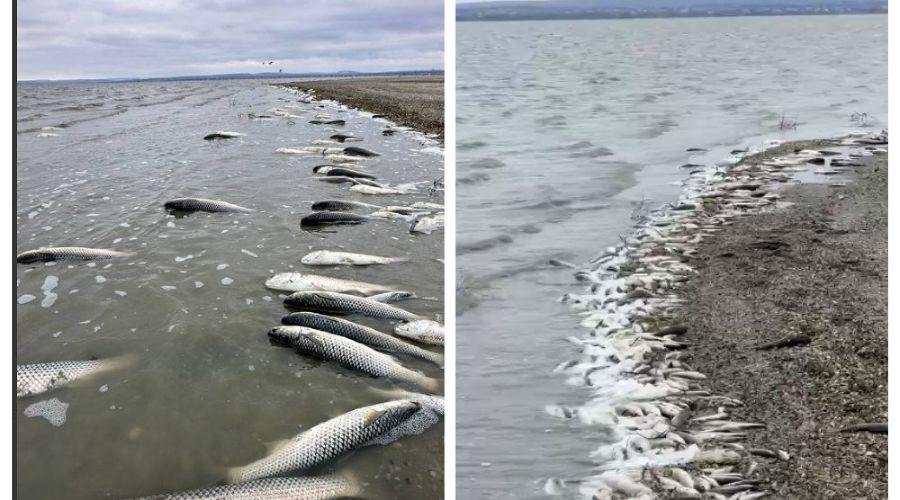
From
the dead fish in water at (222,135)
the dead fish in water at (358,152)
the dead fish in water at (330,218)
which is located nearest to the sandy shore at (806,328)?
the dead fish in water at (330,218)

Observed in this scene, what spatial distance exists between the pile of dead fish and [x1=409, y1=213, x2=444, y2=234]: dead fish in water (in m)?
0.62

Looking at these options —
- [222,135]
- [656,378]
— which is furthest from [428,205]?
[222,135]

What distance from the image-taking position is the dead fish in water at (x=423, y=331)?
1.99m

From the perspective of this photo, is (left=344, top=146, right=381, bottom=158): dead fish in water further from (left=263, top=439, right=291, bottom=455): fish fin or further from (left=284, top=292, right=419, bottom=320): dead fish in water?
(left=263, top=439, right=291, bottom=455): fish fin

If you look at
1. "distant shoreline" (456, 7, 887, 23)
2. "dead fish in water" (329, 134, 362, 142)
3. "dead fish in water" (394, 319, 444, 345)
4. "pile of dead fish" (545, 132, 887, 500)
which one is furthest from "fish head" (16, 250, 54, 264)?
"dead fish in water" (329, 134, 362, 142)

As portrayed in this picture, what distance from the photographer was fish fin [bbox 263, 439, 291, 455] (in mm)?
1552

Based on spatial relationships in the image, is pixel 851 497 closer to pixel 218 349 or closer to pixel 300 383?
pixel 300 383

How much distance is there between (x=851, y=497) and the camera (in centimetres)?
151

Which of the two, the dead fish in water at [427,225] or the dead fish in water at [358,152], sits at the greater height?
the dead fish in water at [358,152]

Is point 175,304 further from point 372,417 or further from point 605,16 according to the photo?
point 605,16

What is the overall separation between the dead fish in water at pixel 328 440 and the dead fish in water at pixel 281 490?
1.1 inches

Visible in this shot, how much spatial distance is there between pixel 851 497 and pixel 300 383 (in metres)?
1.38

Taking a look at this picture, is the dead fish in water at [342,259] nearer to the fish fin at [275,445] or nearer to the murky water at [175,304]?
the murky water at [175,304]

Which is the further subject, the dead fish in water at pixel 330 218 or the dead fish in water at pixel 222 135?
the dead fish in water at pixel 222 135
